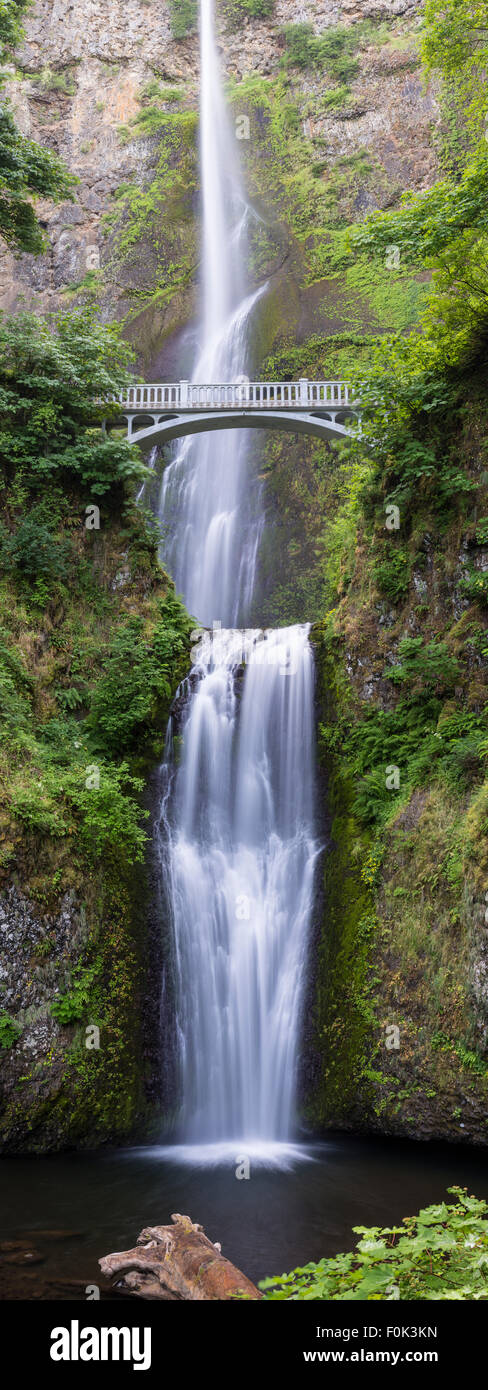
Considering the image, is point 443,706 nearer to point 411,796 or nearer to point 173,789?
point 411,796

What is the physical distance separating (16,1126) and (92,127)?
35276mm

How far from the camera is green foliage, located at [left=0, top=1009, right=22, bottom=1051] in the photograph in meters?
8.62

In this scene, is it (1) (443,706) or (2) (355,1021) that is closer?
(2) (355,1021)

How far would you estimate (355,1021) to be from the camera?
951 cm

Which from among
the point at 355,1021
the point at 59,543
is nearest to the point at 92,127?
the point at 59,543

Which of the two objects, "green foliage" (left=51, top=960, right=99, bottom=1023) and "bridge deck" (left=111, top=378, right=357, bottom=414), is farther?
"bridge deck" (left=111, top=378, right=357, bottom=414)

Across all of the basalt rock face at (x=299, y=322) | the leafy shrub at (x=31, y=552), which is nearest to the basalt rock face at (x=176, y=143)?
the basalt rock face at (x=299, y=322)

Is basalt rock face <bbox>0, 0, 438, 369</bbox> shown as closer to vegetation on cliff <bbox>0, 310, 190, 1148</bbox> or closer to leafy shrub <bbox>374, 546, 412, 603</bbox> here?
vegetation on cliff <bbox>0, 310, 190, 1148</bbox>

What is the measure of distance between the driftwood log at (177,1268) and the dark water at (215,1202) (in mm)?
275

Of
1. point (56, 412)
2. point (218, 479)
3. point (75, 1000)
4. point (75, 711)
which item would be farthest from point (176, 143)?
point (75, 1000)

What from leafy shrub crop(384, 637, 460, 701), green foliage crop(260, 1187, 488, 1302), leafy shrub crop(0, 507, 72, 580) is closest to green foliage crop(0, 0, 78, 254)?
leafy shrub crop(0, 507, 72, 580)

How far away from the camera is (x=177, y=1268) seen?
5.13 meters

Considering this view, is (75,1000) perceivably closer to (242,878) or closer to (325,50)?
(242,878)

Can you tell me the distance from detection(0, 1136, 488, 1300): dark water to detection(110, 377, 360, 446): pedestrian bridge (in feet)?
43.5
